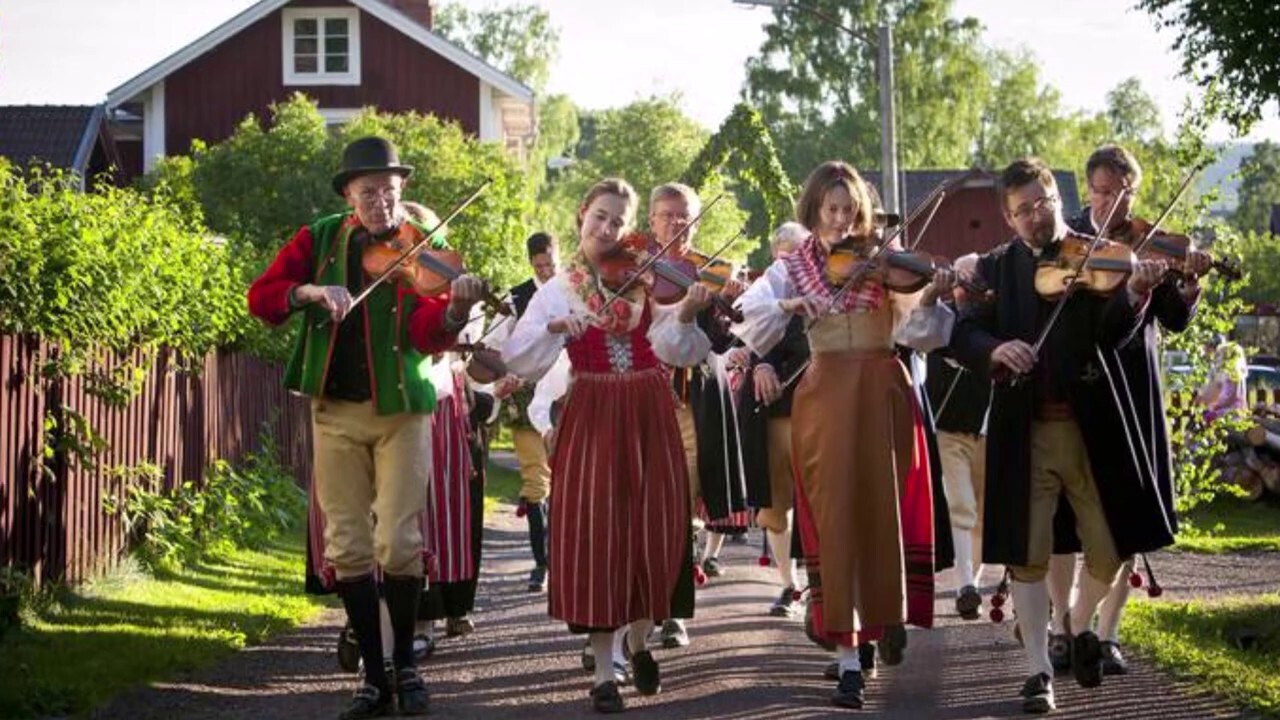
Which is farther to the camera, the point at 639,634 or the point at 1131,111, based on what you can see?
the point at 1131,111

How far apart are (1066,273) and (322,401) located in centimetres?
271

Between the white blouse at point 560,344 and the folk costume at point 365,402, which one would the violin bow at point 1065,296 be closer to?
the white blouse at point 560,344

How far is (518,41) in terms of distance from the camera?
73062 millimetres

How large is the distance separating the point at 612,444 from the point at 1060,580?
1.88 metres

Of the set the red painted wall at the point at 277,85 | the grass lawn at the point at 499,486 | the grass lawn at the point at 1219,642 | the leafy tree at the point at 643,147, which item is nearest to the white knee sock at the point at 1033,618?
the grass lawn at the point at 1219,642

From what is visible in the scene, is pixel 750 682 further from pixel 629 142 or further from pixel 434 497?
pixel 629 142

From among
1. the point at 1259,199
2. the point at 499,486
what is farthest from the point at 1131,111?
the point at 499,486

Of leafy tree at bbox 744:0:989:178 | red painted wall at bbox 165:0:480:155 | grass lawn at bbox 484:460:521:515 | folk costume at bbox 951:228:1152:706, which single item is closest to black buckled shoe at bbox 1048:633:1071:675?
folk costume at bbox 951:228:1152:706

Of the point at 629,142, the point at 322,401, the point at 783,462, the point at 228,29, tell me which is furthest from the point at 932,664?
the point at 629,142

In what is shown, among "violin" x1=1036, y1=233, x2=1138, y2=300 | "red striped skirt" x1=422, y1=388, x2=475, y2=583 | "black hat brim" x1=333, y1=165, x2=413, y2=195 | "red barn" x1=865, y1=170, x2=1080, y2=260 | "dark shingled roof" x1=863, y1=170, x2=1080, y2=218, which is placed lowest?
"red striped skirt" x1=422, y1=388, x2=475, y2=583

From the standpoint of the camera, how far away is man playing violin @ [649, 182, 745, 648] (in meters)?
8.99

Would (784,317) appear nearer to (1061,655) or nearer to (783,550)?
(1061,655)

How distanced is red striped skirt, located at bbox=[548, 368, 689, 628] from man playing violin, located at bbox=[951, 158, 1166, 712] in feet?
3.87

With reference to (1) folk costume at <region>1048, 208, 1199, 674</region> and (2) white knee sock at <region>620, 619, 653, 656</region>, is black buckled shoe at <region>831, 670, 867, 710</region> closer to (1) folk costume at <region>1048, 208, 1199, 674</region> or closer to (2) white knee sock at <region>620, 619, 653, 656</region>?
(2) white knee sock at <region>620, 619, 653, 656</region>
